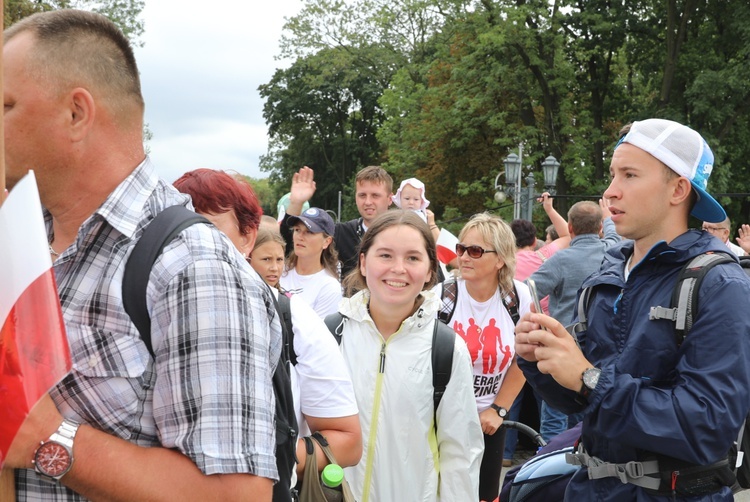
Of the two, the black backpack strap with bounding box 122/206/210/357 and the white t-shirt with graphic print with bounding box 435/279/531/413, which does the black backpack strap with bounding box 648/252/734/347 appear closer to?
the black backpack strap with bounding box 122/206/210/357

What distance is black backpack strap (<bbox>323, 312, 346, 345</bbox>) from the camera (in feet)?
12.2

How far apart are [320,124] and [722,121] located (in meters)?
32.9

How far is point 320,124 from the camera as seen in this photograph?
51.6 m

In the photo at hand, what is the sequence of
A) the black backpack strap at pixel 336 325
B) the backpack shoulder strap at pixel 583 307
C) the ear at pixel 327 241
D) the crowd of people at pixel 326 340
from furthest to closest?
the ear at pixel 327 241 → the black backpack strap at pixel 336 325 → the backpack shoulder strap at pixel 583 307 → the crowd of people at pixel 326 340

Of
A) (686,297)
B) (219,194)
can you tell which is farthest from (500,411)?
(219,194)

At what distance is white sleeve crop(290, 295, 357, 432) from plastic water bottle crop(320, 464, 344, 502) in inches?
8.4

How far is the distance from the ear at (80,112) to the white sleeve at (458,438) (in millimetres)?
2267

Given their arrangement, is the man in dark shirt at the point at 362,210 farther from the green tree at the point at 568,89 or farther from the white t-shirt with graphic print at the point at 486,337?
the green tree at the point at 568,89

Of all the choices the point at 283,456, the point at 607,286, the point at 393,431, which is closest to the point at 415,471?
the point at 393,431

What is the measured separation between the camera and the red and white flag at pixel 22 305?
1.28 meters

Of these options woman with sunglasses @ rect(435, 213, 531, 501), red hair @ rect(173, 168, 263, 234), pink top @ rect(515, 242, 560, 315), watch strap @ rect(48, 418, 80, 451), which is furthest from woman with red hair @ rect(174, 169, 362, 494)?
pink top @ rect(515, 242, 560, 315)

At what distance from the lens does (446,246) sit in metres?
7.33

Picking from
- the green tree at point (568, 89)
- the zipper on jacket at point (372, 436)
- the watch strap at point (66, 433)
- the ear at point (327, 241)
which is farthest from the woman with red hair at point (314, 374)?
the green tree at point (568, 89)

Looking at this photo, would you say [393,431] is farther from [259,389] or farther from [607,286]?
[259,389]
